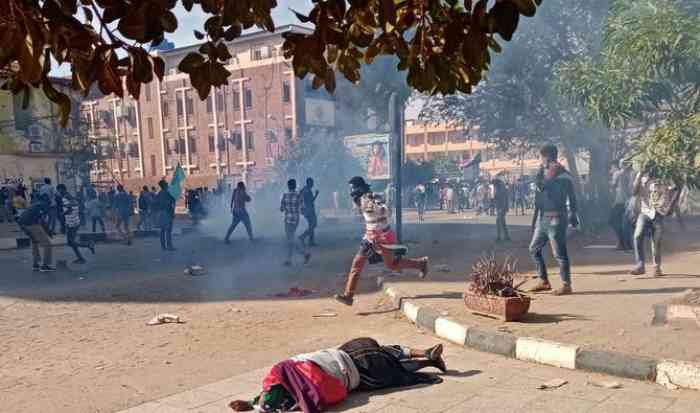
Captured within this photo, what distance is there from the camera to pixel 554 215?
249 inches

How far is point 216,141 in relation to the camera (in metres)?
41.0

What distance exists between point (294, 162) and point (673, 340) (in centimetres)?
2836

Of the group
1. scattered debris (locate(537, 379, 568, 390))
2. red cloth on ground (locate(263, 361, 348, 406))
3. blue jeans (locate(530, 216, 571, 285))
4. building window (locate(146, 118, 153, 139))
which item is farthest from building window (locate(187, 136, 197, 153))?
scattered debris (locate(537, 379, 568, 390))

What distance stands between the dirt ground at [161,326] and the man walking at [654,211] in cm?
233

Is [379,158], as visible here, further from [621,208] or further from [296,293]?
[296,293]

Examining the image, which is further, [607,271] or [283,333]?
[607,271]

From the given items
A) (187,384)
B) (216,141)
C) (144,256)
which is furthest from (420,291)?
(216,141)

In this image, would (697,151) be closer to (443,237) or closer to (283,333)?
(283,333)

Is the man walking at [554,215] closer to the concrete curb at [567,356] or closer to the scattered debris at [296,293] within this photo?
the concrete curb at [567,356]

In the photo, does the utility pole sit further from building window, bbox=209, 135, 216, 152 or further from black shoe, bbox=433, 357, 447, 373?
building window, bbox=209, 135, 216, 152

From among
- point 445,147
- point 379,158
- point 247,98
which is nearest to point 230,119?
point 247,98

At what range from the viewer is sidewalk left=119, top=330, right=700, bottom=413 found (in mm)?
3449

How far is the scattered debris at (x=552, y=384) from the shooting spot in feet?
12.5

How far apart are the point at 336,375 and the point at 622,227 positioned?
8.00 m
